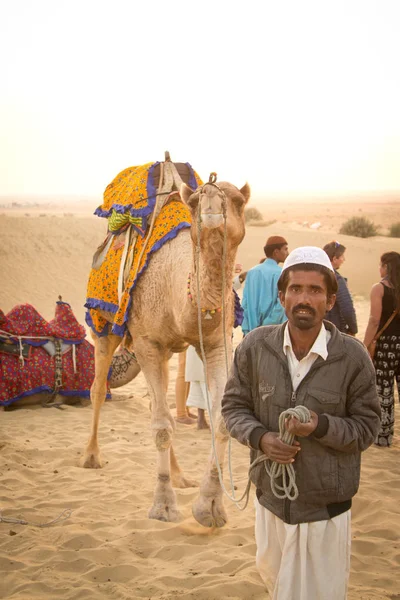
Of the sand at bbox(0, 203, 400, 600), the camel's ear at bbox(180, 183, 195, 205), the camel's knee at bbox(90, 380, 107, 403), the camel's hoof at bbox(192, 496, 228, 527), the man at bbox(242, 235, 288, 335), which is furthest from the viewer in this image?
the man at bbox(242, 235, 288, 335)

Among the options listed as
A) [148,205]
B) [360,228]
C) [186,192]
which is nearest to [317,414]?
[186,192]

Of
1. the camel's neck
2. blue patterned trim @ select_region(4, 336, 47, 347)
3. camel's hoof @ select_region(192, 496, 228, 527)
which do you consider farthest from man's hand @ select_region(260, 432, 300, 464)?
blue patterned trim @ select_region(4, 336, 47, 347)

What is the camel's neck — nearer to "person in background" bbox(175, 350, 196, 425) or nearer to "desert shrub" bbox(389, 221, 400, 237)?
"person in background" bbox(175, 350, 196, 425)

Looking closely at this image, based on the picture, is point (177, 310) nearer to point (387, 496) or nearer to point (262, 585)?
point (262, 585)

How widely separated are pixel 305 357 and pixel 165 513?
2.62 metres

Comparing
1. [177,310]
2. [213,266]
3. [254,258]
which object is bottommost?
[254,258]

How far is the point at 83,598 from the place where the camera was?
12.4ft

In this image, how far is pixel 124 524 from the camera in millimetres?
4895

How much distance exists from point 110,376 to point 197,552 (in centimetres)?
482

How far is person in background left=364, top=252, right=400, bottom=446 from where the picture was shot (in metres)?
6.65

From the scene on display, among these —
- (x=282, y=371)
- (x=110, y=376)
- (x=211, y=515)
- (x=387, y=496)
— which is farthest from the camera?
(x=110, y=376)

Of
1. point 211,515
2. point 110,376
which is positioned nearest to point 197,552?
point 211,515

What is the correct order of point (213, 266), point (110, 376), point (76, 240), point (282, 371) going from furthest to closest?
point (76, 240) < point (110, 376) < point (213, 266) < point (282, 371)

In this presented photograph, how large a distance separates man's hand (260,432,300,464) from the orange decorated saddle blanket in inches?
108
